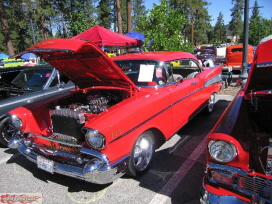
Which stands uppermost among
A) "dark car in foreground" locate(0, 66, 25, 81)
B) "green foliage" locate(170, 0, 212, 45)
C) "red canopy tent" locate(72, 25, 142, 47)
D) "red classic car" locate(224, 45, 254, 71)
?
"green foliage" locate(170, 0, 212, 45)

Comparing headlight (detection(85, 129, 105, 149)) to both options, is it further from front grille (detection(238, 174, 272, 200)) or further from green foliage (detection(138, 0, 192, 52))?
green foliage (detection(138, 0, 192, 52))

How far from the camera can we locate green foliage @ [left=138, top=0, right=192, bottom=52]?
8203 millimetres

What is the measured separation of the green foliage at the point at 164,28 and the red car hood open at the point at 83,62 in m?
5.14

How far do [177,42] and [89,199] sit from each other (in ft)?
22.9

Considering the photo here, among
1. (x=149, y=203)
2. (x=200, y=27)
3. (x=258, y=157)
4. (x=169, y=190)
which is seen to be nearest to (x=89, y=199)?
(x=149, y=203)

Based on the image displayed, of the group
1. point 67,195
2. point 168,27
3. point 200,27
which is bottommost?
point 67,195

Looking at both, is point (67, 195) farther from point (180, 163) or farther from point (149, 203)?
point (180, 163)

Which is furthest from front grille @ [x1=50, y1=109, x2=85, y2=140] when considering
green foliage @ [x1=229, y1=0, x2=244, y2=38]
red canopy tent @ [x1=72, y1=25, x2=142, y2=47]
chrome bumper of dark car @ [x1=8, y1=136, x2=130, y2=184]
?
green foliage @ [x1=229, y1=0, x2=244, y2=38]

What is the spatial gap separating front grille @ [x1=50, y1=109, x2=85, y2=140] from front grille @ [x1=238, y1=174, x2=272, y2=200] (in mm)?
1849

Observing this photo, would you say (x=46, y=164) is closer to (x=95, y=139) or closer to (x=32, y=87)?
(x=95, y=139)

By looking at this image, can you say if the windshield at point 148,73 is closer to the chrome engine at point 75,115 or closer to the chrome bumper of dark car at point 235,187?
the chrome engine at point 75,115

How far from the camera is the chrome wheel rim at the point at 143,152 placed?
289 cm

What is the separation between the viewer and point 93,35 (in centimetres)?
947

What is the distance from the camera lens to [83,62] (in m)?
3.23
